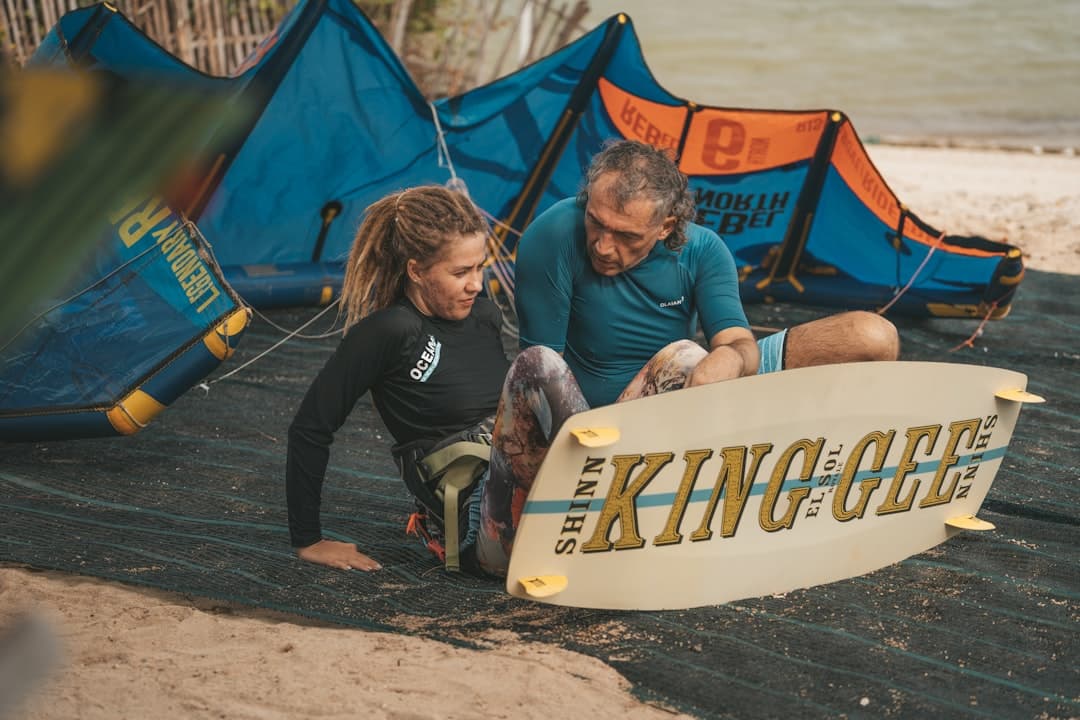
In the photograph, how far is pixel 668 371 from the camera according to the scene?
246 cm

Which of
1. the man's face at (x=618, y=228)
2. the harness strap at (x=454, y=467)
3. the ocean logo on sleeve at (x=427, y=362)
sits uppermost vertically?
the man's face at (x=618, y=228)

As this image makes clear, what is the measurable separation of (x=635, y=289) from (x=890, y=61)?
17606 millimetres

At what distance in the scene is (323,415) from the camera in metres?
2.28

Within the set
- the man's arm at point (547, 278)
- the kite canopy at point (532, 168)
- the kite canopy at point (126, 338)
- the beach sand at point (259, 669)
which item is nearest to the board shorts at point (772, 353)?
the man's arm at point (547, 278)

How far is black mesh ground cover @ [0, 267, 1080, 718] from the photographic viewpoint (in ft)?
6.93

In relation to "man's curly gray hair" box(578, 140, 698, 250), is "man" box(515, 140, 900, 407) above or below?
below

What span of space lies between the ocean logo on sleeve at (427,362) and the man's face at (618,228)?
0.50 meters

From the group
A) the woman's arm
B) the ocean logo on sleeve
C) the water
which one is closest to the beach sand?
the woman's arm

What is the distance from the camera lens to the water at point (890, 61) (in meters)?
15.4

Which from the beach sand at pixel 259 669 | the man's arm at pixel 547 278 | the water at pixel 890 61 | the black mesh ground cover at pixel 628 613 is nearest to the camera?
the beach sand at pixel 259 669

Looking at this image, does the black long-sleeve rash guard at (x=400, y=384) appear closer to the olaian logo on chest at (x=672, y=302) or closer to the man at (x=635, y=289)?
the man at (x=635, y=289)

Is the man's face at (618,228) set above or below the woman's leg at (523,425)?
above

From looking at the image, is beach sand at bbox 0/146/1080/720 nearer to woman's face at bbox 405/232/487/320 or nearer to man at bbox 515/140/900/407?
woman's face at bbox 405/232/487/320

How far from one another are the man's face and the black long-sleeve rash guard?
0.31 metres
